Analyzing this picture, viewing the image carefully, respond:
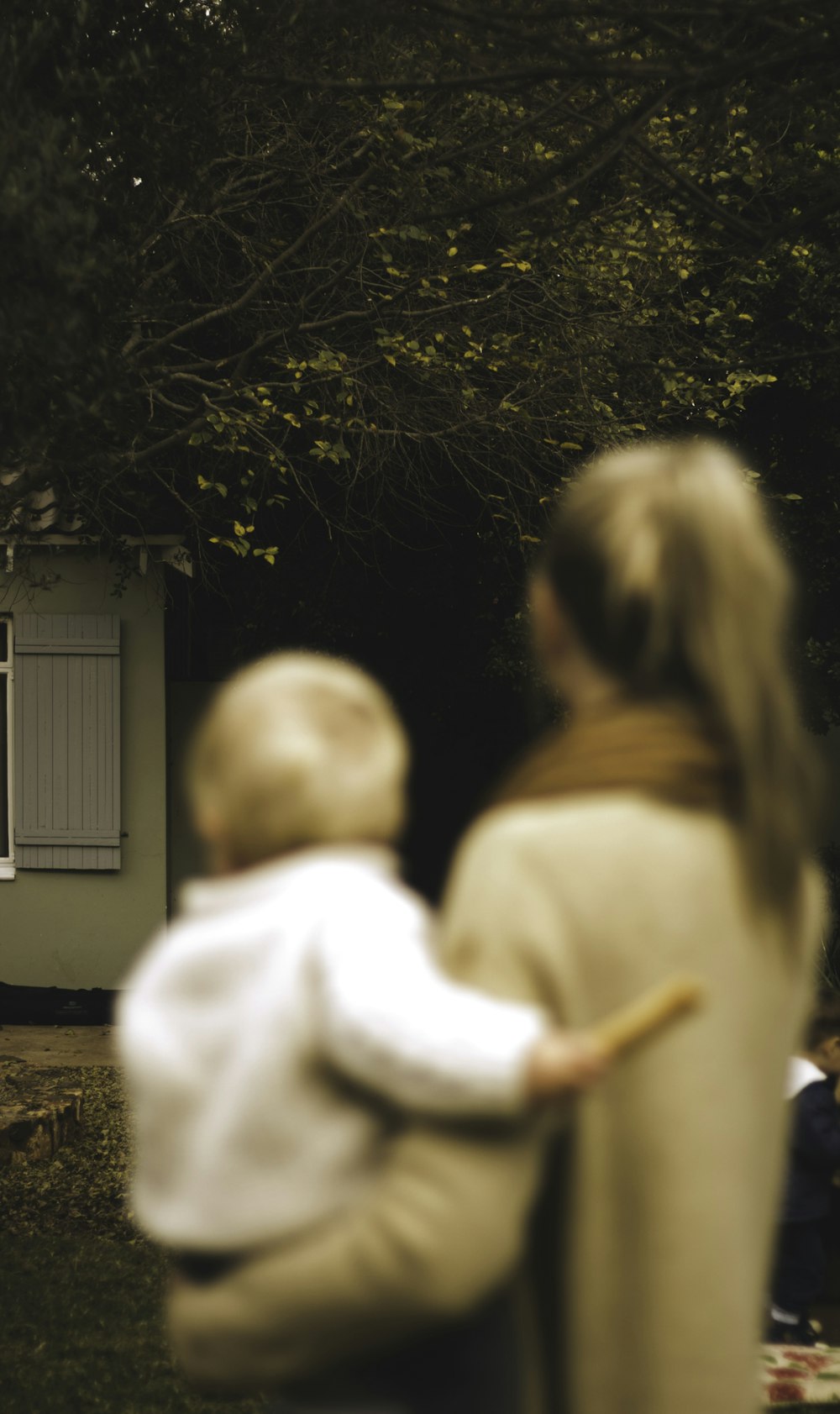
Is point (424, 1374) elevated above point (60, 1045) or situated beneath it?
elevated above

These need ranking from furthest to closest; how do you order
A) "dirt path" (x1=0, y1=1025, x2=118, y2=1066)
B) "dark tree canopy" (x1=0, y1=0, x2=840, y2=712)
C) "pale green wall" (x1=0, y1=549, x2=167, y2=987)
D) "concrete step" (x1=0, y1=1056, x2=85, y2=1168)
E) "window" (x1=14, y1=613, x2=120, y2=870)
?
"pale green wall" (x1=0, y1=549, x2=167, y2=987)
"window" (x1=14, y1=613, x2=120, y2=870)
"dirt path" (x1=0, y1=1025, x2=118, y2=1066)
"concrete step" (x1=0, y1=1056, x2=85, y2=1168)
"dark tree canopy" (x1=0, y1=0, x2=840, y2=712)

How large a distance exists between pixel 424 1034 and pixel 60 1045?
10378 millimetres

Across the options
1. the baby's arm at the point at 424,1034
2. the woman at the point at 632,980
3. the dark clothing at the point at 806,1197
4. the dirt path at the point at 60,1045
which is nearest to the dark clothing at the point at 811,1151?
the dark clothing at the point at 806,1197

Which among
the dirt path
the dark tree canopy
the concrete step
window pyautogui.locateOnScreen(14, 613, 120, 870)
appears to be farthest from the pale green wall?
the concrete step

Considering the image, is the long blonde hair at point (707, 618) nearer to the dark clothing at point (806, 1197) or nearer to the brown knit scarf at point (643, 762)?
the brown knit scarf at point (643, 762)

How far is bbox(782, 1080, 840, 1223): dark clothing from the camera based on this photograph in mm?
5480

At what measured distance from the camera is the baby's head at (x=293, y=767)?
1.46 m

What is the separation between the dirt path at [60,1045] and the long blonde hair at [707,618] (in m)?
9.45

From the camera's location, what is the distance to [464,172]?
870cm

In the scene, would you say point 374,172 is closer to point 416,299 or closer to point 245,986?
point 416,299

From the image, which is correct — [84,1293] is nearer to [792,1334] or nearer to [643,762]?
[792,1334]

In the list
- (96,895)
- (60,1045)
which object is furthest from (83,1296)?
(96,895)

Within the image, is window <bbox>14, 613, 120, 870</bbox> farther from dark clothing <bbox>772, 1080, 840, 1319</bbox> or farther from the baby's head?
the baby's head

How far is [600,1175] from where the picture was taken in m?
1.39
